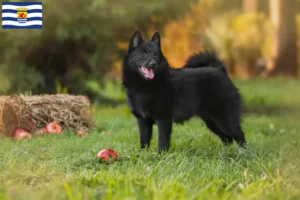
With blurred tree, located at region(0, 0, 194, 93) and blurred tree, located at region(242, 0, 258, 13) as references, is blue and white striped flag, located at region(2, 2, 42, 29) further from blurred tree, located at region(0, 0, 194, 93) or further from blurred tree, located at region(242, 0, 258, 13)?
blurred tree, located at region(242, 0, 258, 13)

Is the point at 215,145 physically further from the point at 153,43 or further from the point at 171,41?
the point at 171,41

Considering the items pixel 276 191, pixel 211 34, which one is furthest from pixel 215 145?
pixel 211 34

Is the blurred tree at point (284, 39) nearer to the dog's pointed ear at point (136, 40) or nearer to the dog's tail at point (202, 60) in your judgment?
the dog's tail at point (202, 60)

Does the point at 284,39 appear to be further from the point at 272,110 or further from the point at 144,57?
the point at 144,57

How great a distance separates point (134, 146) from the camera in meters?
5.20

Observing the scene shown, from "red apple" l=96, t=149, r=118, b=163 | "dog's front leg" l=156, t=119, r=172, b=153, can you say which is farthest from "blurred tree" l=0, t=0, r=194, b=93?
"red apple" l=96, t=149, r=118, b=163

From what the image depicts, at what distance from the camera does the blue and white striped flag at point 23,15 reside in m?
6.65

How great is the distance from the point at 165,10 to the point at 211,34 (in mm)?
7072

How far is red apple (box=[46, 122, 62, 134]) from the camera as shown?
6.11m

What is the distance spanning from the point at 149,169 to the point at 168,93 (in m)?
1.11

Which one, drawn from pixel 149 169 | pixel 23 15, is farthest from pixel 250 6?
pixel 149 169

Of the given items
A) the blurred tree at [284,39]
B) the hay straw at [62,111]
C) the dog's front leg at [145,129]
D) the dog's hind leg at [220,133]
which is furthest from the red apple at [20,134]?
the blurred tree at [284,39]

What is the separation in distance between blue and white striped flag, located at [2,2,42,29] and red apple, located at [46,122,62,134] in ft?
4.30

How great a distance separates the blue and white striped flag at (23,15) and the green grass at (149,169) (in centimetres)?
162
